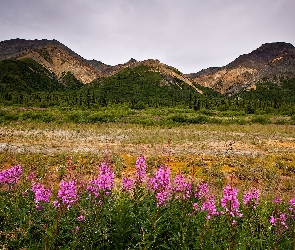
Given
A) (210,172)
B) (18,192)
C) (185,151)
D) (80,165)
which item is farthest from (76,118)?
(18,192)

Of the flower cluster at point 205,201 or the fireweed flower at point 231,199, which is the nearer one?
the fireweed flower at point 231,199

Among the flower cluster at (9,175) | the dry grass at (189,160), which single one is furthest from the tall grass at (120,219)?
the dry grass at (189,160)

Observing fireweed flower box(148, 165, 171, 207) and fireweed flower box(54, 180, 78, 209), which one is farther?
fireweed flower box(148, 165, 171, 207)

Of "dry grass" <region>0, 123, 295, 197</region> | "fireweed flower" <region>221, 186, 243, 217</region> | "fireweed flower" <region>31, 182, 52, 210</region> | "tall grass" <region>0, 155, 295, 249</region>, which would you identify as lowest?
"dry grass" <region>0, 123, 295, 197</region>

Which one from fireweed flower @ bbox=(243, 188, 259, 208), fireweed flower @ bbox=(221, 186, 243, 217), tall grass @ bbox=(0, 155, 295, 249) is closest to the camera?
fireweed flower @ bbox=(221, 186, 243, 217)

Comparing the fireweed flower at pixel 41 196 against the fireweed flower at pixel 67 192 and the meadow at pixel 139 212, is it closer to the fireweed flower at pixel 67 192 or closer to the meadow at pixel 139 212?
the meadow at pixel 139 212

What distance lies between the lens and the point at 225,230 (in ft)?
16.1

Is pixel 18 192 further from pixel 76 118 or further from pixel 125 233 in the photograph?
pixel 76 118

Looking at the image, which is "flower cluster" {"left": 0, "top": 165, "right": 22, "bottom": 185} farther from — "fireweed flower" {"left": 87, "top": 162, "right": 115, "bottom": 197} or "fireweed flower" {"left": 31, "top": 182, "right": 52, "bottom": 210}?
"fireweed flower" {"left": 87, "top": 162, "right": 115, "bottom": 197}

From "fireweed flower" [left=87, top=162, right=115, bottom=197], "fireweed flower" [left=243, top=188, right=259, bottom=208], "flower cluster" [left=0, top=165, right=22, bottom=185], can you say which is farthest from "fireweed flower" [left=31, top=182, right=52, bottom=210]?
"fireweed flower" [left=243, top=188, right=259, bottom=208]

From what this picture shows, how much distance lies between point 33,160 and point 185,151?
1089 centimetres

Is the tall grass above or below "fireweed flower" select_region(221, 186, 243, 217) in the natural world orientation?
below

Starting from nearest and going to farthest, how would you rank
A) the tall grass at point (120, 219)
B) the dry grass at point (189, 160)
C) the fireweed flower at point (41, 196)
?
1. the tall grass at point (120, 219)
2. the fireweed flower at point (41, 196)
3. the dry grass at point (189, 160)

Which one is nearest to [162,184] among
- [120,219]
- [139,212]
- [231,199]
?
[139,212]
